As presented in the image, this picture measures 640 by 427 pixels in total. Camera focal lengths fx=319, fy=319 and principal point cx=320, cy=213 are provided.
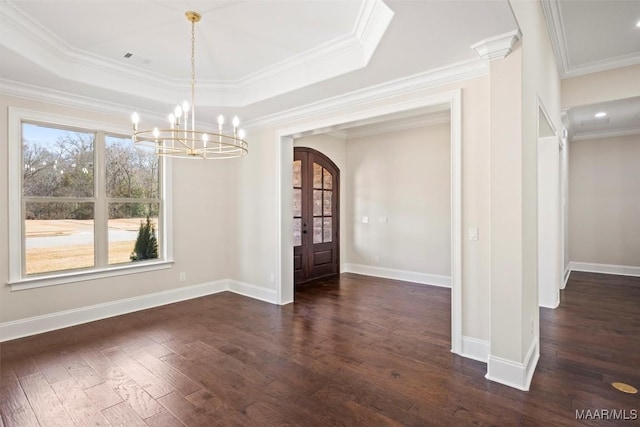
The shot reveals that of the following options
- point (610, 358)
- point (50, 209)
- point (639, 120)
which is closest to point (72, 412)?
point (50, 209)

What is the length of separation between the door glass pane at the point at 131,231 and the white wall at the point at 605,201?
8.22m

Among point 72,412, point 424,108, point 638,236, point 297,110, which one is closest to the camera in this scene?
point 72,412

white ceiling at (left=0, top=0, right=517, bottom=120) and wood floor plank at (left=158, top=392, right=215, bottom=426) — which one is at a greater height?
white ceiling at (left=0, top=0, right=517, bottom=120)

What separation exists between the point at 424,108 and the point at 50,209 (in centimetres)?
437

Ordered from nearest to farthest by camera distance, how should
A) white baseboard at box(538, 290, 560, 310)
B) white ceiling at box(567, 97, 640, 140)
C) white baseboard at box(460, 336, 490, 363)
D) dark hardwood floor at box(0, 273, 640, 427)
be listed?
dark hardwood floor at box(0, 273, 640, 427) < white baseboard at box(460, 336, 490, 363) < white baseboard at box(538, 290, 560, 310) < white ceiling at box(567, 97, 640, 140)

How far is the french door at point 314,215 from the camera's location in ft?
19.4

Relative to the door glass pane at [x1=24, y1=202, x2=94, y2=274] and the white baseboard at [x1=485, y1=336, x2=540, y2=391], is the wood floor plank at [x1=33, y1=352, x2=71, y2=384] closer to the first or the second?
the door glass pane at [x1=24, y1=202, x2=94, y2=274]

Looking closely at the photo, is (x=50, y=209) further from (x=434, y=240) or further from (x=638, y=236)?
(x=638, y=236)

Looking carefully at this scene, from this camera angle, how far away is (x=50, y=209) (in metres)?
3.73

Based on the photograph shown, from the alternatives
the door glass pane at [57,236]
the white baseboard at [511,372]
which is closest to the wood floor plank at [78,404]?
the door glass pane at [57,236]

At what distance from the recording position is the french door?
5902 millimetres

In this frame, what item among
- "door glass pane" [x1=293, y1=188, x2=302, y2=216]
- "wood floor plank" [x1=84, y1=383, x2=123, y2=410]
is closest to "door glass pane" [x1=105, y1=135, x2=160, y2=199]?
"door glass pane" [x1=293, y1=188, x2=302, y2=216]

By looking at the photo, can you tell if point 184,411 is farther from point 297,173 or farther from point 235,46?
point 297,173

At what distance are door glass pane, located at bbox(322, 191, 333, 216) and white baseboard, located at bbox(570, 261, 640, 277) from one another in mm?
5453
